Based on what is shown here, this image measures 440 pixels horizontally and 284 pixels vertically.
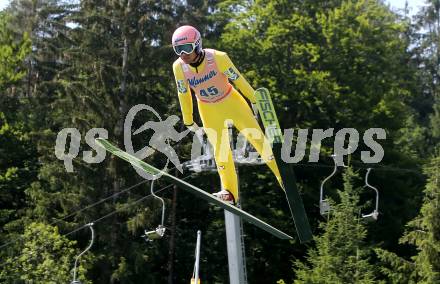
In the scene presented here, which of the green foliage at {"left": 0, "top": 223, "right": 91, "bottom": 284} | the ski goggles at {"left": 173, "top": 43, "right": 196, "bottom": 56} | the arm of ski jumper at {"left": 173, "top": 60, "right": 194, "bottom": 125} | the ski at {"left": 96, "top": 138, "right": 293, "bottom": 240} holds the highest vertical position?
the ski goggles at {"left": 173, "top": 43, "right": 196, "bottom": 56}

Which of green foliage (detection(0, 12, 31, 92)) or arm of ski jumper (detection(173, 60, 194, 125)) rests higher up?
green foliage (detection(0, 12, 31, 92))

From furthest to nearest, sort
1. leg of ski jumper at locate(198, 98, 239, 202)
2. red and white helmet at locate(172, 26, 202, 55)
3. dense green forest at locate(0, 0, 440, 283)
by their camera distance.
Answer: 1. dense green forest at locate(0, 0, 440, 283)
2. leg of ski jumper at locate(198, 98, 239, 202)
3. red and white helmet at locate(172, 26, 202, 55)

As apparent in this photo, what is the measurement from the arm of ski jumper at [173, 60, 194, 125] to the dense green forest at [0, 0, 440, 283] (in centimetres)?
861

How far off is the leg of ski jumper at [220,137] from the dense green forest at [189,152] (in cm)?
836

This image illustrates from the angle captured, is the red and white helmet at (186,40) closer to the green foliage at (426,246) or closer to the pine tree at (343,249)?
the pine tree at (343,249)

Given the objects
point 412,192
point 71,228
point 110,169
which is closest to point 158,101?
point 110,169

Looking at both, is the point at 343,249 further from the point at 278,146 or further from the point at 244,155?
the point at 278,146

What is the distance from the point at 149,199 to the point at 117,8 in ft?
15.9

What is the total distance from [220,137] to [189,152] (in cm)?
1136

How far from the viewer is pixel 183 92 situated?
6.62 meters

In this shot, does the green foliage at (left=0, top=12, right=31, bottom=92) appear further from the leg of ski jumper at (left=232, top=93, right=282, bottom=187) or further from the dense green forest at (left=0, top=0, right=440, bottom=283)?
the leg of ski jumper at (left=232, top=93, right=282, bottom=187)

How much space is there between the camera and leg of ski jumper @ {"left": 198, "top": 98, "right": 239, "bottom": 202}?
259 inches

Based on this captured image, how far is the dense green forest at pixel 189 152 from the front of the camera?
619 inches

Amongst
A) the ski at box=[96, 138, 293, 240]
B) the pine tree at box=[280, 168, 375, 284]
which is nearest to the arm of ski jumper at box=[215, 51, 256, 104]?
the ski at box=[96, 138, 293, 240]
